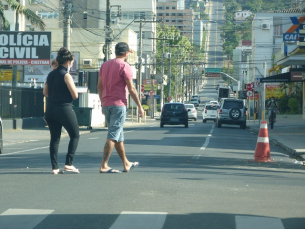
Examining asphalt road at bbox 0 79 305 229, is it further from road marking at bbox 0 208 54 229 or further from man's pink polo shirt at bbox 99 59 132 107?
man's pink polo shirt at bbox 99 59 132 107

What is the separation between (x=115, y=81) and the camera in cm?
1008

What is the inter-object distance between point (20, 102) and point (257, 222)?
2742 centimetres

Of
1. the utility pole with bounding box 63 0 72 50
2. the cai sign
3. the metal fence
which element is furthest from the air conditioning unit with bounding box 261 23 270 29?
the utility pole with bounding box 63 0 72 50

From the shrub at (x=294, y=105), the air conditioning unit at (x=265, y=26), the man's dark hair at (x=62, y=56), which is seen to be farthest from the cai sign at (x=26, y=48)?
the air conditioning unit at (x=265, y=26)

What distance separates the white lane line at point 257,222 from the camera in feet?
21.2

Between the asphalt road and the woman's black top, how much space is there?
3.92 feet

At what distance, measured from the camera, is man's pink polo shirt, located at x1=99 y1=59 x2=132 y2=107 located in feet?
33.0

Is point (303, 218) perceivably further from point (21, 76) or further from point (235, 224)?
point (21, 76)

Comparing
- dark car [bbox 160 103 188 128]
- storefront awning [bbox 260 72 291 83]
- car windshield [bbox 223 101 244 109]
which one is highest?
storefront awning [bbox 260 72 291 83]

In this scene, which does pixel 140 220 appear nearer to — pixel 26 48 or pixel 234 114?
pixel 26 48

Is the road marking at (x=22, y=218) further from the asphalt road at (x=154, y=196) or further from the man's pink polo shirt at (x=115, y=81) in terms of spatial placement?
the man's pink polo shirt at (x=115, y=81)

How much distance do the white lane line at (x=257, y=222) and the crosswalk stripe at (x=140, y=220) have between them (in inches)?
31.6

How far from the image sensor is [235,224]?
6578 mm

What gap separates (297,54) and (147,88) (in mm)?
45170
